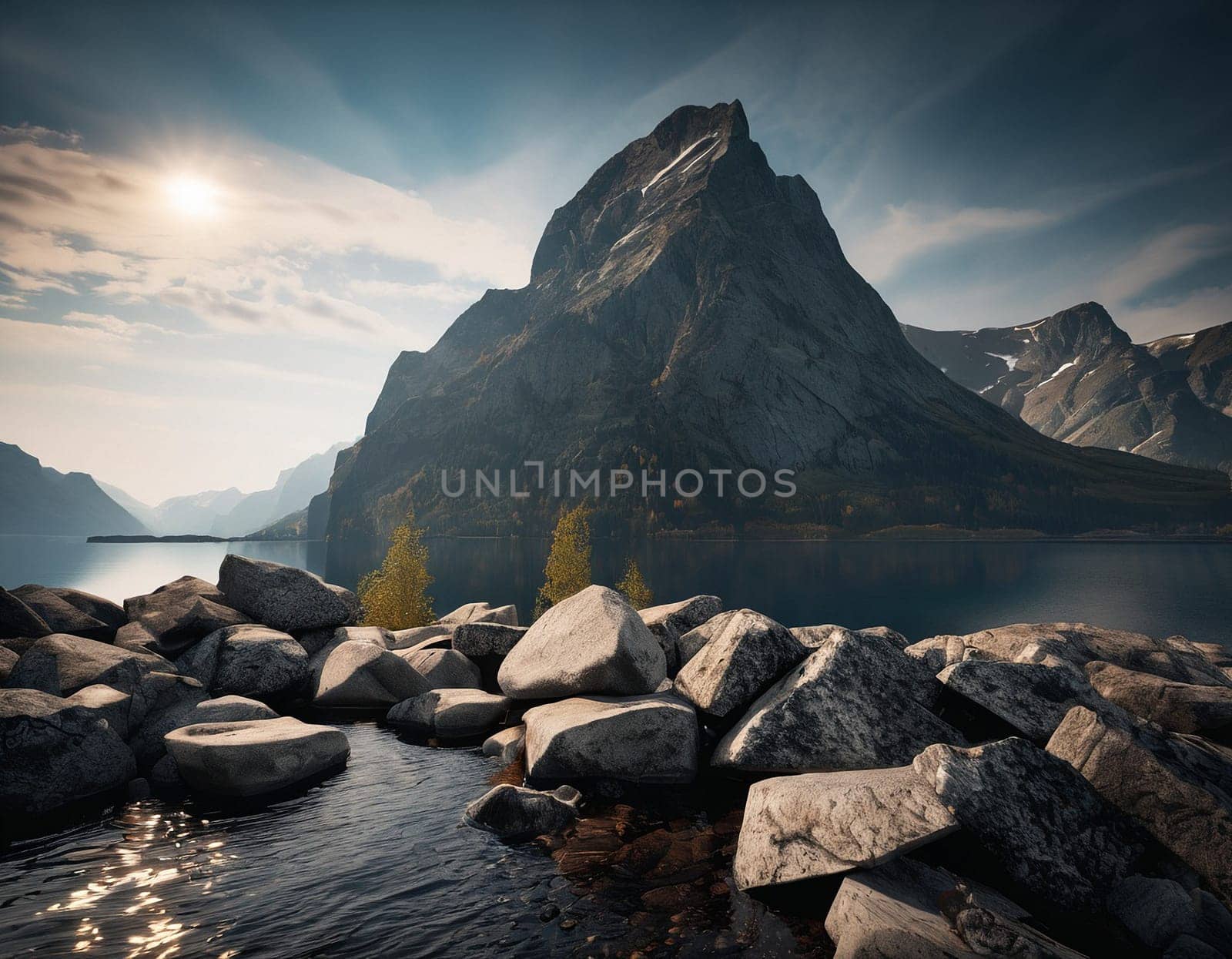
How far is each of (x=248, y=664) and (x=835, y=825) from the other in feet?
55.4

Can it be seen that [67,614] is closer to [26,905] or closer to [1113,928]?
[26,905]

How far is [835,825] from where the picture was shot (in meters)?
8.02

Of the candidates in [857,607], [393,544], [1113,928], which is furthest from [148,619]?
[857,607]

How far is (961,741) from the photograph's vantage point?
458 inches

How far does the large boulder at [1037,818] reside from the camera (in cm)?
795

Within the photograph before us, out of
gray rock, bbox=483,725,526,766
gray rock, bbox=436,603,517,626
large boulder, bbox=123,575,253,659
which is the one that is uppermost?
large boulder, bbox=123,575,253,659

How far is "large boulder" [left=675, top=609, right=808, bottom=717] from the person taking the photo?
13.0 metres

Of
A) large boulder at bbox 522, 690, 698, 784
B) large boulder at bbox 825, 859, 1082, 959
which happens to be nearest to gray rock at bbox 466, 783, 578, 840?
large boulder at bbox 522, 690, 698, 784

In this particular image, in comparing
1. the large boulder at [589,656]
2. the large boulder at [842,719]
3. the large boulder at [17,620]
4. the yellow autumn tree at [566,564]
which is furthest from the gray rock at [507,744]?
the yellow autumn tree at [566,564]

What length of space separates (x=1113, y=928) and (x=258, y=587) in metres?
23.2

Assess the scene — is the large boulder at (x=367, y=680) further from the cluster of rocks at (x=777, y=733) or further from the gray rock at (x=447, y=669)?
the gray rock at (x=447, y=669)

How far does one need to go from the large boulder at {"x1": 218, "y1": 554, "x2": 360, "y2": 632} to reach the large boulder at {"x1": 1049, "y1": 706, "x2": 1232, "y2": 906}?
21.2 m

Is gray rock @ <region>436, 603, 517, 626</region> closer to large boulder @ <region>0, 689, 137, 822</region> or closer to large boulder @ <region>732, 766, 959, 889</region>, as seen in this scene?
large boulder @ <region>0, 689, 137, 822</region>

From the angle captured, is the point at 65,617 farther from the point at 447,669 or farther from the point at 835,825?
the point at 835,825
